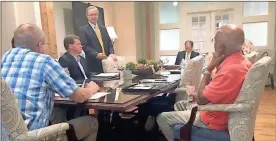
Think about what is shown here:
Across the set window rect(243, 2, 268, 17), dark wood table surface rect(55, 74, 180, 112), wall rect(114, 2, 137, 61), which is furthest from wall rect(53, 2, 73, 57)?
window rect(243, 2, 268, 17)

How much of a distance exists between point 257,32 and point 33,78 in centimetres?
562

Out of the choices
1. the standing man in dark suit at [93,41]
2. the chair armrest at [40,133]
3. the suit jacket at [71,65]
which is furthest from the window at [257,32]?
the chair armrest at [40,133]

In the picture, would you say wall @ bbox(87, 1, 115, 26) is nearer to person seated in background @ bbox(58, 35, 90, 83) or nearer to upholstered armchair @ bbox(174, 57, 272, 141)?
person seated in background @ bbox(58, 35, 90, 83)

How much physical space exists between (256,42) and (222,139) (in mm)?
5046

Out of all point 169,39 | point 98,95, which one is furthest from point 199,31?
point 98,95

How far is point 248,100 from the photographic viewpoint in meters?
1.43

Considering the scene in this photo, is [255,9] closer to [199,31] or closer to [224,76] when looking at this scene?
[199,31]

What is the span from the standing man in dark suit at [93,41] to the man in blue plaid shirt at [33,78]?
1.58 m

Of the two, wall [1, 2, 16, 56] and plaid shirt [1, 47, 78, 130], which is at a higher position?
wall [1, 2, 16, 56]

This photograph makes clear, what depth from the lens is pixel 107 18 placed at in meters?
5.99

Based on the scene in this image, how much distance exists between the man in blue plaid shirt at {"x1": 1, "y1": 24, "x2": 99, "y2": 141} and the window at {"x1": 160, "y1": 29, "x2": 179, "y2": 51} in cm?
543

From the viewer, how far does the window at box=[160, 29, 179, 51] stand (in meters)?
6.72

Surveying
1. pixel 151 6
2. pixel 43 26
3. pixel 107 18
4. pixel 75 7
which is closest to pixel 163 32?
pixel 151 6

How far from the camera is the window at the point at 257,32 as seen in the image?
5.79m
